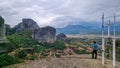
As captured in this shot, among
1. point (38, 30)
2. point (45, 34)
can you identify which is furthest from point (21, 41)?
point (38, 30)

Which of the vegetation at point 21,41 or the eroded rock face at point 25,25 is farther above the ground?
the eroded rock face at point 25,25

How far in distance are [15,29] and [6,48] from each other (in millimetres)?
100065

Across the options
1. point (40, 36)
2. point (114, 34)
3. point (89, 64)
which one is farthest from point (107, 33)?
point (40, 36)

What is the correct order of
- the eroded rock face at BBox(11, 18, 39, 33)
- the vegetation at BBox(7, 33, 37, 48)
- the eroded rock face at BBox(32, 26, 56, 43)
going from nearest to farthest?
the vegetation at BBox(7, 33, 37, 48), the eroded rock face at BBox(32, 26, 56, 43), the eroded rock face at BBox(11, 18, 39, 33)

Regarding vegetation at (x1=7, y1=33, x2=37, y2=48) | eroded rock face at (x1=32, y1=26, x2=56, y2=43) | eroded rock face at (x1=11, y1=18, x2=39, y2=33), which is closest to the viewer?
vegetation at (x1=7, y1=33, x2=37, y2=48)

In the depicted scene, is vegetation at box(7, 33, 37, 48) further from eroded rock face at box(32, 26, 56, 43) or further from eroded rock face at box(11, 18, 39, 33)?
eroded rock face at box(11, 18, 39, 33)

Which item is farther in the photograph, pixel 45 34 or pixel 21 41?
pixel 45 34

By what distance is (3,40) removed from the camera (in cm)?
500

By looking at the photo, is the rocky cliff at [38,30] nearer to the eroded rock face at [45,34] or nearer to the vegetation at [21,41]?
the eroded rock face at [45,34]

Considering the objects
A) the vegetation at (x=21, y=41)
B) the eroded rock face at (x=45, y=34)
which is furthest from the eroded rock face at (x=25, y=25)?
the vegetation at (x=21, y=41)

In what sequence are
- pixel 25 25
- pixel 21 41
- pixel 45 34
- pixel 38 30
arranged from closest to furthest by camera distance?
1. pixel 21 41
2. pixel 45 34
3. pixel 38 30
4. pixel 25 25

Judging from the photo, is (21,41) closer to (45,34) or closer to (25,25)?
(45,34)

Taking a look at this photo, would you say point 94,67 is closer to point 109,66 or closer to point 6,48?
point 109,66

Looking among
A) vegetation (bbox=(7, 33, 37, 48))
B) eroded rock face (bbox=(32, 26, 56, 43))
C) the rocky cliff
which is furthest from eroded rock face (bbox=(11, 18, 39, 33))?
vegetation (bbox=(7, 33, 37, 48))
